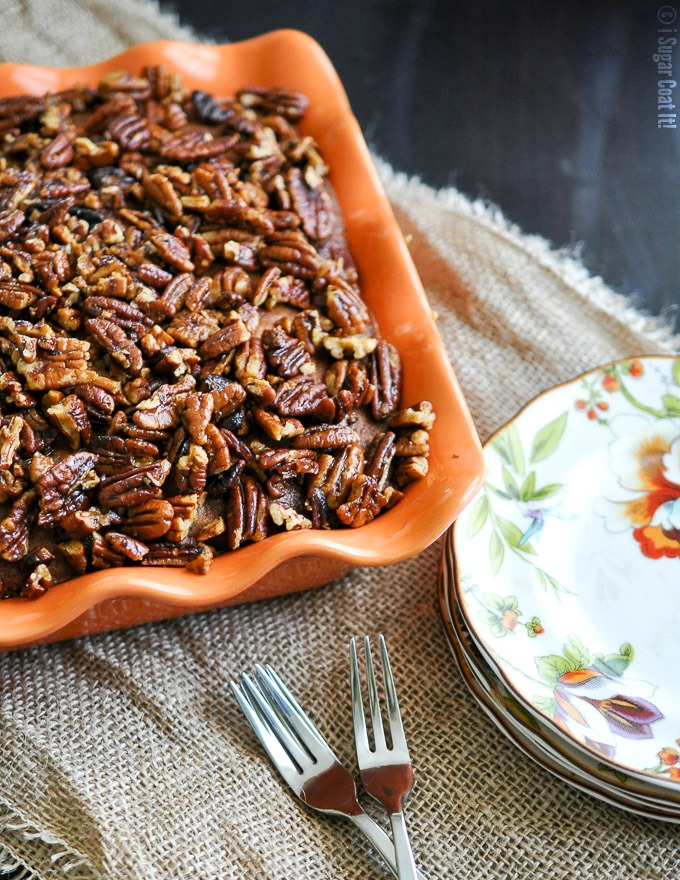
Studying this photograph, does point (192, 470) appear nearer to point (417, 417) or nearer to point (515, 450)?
point (417, 417)

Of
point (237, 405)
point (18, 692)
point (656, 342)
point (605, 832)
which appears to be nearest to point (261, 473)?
point (237, 405)

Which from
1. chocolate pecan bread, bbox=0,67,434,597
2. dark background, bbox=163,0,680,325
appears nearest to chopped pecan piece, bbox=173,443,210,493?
chocolate pecan bread, bbox=0,67,434,597

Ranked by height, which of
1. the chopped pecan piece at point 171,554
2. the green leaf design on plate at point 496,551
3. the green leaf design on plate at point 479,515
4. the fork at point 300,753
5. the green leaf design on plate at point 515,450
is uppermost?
the chopped pecan piece at point 171,554

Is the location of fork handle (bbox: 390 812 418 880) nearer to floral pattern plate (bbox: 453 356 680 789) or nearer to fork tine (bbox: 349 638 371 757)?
fork tine (bbox: 349 638 371 757)

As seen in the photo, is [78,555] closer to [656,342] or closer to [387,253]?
[387,253]

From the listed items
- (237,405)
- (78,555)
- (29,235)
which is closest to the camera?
(78,555)

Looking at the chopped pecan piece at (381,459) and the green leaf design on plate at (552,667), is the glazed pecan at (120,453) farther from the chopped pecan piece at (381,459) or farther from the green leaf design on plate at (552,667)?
the green leaf design on plate at (552,667)

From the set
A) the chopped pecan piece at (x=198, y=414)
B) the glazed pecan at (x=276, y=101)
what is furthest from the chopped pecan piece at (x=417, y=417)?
the glazed pecan at (x=276, y=101)
